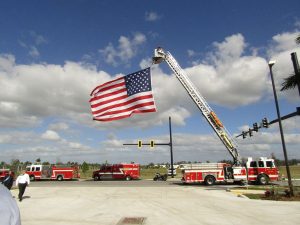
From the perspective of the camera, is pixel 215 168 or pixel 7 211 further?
pixel 215 168

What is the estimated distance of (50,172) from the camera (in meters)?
47.8

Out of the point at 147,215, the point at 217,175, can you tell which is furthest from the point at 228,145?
the point at 147,215

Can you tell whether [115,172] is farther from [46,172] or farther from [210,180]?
[210,180]

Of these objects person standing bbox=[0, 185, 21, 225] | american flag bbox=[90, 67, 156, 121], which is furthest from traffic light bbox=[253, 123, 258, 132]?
person standing bbox=[0, 185, 21, 225]

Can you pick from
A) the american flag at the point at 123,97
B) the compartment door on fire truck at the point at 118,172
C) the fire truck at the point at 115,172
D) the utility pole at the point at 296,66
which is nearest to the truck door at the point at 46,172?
the fire truck at the point at 115,172

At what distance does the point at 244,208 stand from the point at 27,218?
862cm

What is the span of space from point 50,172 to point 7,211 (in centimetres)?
4878

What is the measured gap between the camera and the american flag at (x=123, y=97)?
756 inches

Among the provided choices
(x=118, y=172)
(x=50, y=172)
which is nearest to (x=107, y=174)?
(x=118, y=172)

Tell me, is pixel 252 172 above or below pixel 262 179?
above

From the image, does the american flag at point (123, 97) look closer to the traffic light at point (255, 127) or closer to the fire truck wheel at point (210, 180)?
the traffic light at point (255, 127)

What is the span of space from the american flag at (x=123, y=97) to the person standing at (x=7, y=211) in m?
17.2

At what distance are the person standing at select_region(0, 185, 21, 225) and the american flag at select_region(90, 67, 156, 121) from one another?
56.3 feet

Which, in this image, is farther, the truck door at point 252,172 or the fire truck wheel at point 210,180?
the truck door at point 252,172
